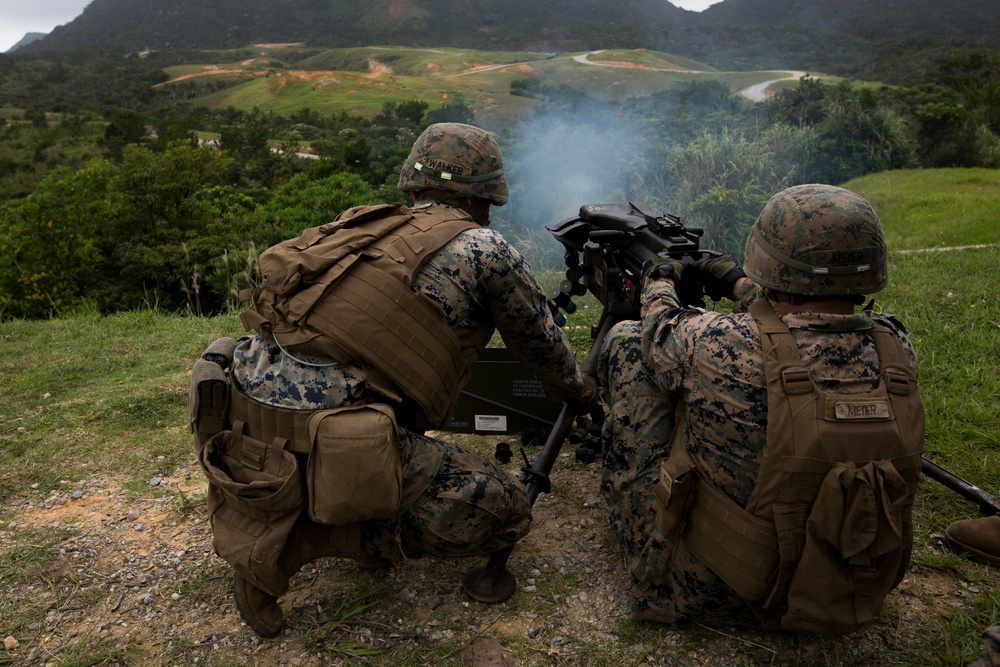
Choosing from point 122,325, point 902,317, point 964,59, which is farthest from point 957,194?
point 964,59

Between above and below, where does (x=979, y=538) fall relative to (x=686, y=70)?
below

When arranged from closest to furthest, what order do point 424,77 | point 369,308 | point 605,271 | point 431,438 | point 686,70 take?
point 369,308 < point 431,438 < point 605,271 < point 686,70 < point 424,77

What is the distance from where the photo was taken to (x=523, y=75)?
35.8 meters

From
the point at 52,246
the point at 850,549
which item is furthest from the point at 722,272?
the point at 52,246

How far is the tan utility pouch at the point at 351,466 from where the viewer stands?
238 cm

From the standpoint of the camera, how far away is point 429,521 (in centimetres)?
268

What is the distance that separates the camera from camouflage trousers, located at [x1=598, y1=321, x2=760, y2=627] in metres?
2.53

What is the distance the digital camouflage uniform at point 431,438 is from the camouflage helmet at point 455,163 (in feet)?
0.88

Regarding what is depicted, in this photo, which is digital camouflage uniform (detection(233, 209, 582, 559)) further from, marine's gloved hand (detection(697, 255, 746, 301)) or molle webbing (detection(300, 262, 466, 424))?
marine's gloved hand (detection(697, 255, 746, 301))

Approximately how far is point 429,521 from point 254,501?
0.61 meters

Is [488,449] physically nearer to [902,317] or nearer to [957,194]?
[902,317]

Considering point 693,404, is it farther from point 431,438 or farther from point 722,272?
point 431,438

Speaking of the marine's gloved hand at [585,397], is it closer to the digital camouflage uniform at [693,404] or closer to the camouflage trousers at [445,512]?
the digital camouflage uniform at [693,404]

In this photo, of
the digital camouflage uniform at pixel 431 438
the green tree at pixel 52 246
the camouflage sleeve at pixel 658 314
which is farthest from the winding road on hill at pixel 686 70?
the digital camouflage uniform at pixel 431 438
